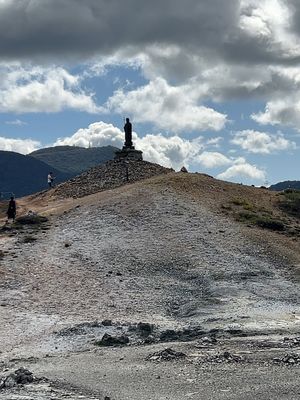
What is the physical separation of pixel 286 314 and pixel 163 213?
17867 millimetres

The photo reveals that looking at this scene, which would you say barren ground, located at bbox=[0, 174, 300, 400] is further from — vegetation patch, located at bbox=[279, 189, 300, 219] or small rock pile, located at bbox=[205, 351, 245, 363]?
vegetation patch, located at bbox=[279, 189, 300, 219]

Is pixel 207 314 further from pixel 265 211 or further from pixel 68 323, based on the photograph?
pixel 265 211

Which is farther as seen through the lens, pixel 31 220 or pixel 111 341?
pixel 31 220

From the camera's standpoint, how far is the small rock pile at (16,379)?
19622 millimetres

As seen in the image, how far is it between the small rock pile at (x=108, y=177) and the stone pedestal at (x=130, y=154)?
2.86 ft

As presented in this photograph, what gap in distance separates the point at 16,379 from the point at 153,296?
13711 millimetres

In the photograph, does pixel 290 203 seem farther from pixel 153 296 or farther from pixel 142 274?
pixel 153 296

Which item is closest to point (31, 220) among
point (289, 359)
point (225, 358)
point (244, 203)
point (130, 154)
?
point (244, 203)

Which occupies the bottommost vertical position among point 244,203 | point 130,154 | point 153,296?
point 153,296

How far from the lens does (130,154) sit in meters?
63.0

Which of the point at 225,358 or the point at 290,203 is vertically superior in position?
the point at 290,203

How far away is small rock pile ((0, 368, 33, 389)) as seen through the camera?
19622 mm

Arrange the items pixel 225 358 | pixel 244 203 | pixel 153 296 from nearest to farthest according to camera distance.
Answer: pixel 225 358
pixel 153 296
pixel 244 203

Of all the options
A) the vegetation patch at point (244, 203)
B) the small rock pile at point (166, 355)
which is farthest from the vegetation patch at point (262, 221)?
the small rock pile at point (166, 355)
